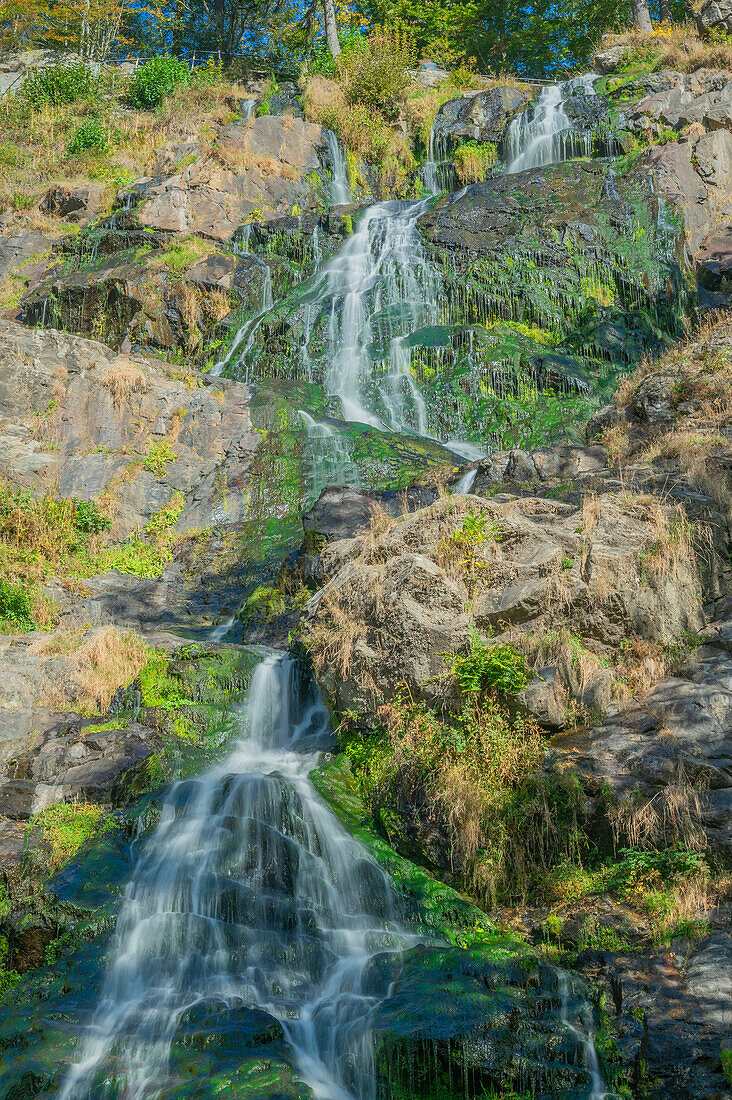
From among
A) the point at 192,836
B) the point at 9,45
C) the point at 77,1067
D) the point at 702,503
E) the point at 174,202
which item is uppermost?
the point at 9,45

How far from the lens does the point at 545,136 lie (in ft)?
72.7

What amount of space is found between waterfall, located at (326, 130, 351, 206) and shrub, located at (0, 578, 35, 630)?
53.5ft

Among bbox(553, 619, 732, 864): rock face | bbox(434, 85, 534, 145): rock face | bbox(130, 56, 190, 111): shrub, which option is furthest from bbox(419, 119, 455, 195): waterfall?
bbox(553, 619, 732, 864): rock face

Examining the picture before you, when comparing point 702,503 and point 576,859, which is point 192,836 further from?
point 702,503

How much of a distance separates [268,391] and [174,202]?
26.5 ft

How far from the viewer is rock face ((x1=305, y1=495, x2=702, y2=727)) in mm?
7258

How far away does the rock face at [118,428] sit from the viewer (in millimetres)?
14727

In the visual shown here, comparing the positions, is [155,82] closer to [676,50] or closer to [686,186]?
[676,50]

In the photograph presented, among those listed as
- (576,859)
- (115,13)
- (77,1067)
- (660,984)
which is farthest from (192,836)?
(115,13)

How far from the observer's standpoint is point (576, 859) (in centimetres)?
623

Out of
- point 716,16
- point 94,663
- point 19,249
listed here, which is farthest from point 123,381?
point 716,16

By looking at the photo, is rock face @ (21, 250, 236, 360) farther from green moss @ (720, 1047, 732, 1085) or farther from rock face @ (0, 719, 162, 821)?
green moss @ (720, 1047, 732, 1085)

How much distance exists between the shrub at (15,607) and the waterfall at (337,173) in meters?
16.3

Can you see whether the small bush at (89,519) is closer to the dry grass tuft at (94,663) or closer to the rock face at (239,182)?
the dry grass tuft at (94,663)
